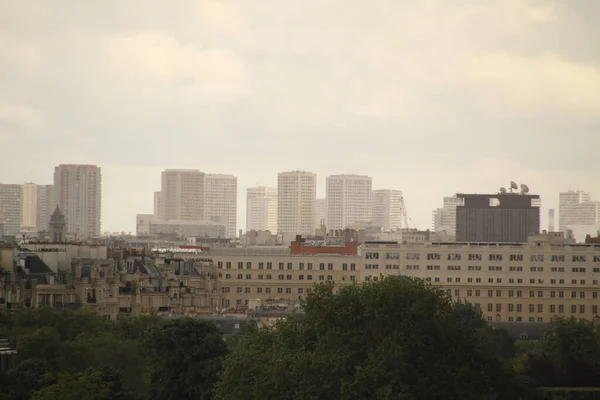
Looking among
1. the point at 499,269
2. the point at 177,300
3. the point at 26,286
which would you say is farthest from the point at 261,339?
A: the point at 499,269

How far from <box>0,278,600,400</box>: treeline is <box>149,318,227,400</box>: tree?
0.21ft

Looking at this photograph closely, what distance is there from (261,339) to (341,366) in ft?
35.5

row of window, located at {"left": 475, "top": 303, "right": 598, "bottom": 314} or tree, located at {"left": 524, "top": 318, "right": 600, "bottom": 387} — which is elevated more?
row of window, located at {"left": 475, "top": 303, "right": 598, "bottom": 314}

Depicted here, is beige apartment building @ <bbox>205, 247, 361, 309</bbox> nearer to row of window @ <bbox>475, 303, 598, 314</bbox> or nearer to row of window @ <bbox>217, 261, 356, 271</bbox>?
row of window @ <bbox>217, 261, 356, 271</bbox>

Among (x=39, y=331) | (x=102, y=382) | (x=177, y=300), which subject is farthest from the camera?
(x=177, y=300)

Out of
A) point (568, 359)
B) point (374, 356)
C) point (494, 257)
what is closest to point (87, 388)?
point (374, 356)

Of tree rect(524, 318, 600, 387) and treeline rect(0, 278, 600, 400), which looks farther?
tree rect(524, 318, 600, 387)

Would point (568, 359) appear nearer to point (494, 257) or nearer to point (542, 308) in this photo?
point (542, 308)

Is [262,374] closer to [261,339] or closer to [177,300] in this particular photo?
[261,339]

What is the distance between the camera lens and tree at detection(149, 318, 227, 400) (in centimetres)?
9738

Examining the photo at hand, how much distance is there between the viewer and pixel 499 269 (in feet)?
620

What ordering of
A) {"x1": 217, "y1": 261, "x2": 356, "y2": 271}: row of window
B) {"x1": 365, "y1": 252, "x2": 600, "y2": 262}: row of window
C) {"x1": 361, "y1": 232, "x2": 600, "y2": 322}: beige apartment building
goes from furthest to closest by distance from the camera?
{"x1": 217, "y1": 261, "x2": 356, "y2": 271}: row of window
{"x1": 365, "y1": 252, "x2": 600, "y2": 262}: row of window
{"x1": 361, "y1": 232, "x2": 600, "y2": 322}: beige apartment building

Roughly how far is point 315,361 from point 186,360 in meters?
13.5

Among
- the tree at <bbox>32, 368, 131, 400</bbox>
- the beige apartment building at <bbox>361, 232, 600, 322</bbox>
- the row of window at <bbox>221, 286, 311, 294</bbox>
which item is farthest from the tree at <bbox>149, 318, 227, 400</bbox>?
the row of window at <bbox>221, 286, 311, 294</bbox>
